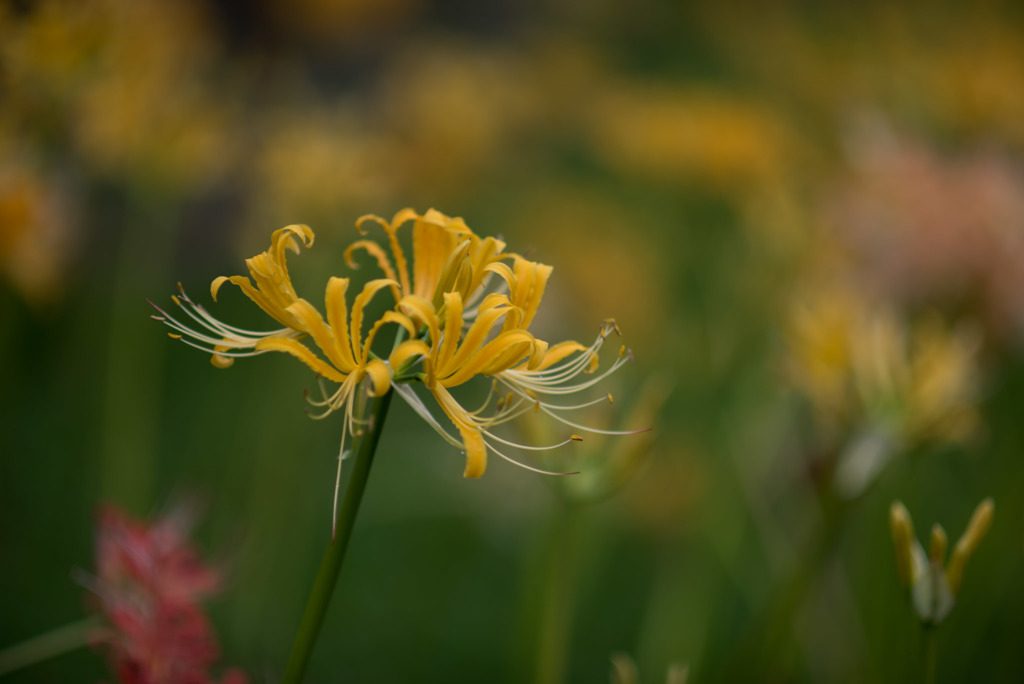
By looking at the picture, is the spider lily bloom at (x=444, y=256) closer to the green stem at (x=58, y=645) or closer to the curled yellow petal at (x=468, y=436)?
the curled yellow petal at (x=468, y=436)

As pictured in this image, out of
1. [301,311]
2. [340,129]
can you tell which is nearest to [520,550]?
[340,129]

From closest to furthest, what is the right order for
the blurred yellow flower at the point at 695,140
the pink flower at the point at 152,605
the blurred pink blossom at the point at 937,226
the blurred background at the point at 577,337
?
the pink flower at the point at 152,605 < the blurred background at the point at 577,337 < the blurred pink blossom at the point at 937,226 < the blurred yellow flower at the point at 695,140

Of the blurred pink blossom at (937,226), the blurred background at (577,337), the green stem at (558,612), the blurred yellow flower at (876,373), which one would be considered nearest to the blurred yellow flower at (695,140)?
the blurred background at (577,337)

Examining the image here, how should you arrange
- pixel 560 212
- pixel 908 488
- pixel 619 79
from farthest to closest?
1. pixel 619 79
2. pixel 560 212
3. pixel 908 488

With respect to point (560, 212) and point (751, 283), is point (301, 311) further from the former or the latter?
point (560, 212)

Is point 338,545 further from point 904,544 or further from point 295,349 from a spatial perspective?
point 904,544
